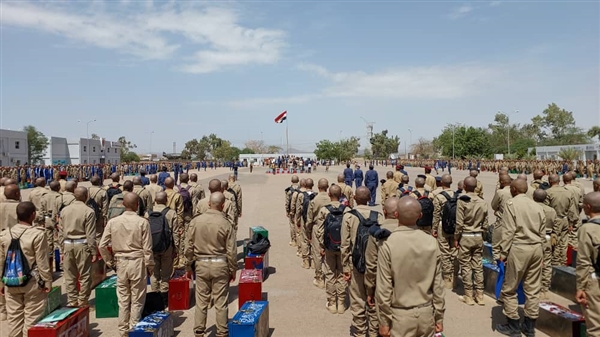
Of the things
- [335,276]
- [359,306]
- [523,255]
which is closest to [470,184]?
[523,255]

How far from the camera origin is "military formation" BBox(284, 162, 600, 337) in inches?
143

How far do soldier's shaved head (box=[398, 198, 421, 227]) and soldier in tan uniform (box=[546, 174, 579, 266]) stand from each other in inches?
235

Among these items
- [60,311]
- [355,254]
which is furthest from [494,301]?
[60,311]

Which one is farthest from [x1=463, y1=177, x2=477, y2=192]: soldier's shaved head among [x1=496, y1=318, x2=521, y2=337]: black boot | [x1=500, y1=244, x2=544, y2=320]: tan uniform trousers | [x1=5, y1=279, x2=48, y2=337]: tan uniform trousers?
[x1=5, y1=279, x2=48, y2=337]: tan uniform trousers

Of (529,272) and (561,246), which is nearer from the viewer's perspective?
(529,272)

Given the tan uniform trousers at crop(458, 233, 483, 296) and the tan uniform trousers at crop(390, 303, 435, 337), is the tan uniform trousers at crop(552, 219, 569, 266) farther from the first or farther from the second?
the tan uniform trousers at crop(390, 303, 435, 337)

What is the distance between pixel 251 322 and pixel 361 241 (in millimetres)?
1734

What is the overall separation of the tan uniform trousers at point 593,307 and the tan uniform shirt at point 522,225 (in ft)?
3.27

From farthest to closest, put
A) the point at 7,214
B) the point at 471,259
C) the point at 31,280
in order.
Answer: the point at 471,259, the point at 7,214, the point at 31,280

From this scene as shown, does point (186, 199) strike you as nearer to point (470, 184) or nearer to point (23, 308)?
point (23, 308)

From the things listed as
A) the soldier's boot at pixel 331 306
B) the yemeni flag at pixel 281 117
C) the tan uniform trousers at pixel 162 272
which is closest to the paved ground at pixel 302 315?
the soldier's boot at pixel 331 306

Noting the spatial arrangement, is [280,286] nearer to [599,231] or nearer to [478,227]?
[478,227]

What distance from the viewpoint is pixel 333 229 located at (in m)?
6.11

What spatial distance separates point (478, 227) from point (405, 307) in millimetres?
3652
